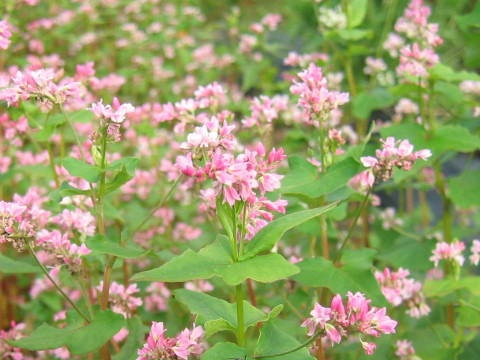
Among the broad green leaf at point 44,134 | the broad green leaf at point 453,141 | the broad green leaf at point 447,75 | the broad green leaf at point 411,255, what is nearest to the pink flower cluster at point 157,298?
the broad green leaf at point 44,134

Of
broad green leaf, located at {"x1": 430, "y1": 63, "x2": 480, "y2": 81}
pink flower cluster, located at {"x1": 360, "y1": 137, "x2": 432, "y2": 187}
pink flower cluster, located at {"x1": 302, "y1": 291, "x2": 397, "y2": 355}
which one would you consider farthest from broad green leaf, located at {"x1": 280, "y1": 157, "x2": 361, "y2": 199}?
broad green leaf, located at {"x1": 430, "y1": 63, "x2": 480, "y2": 81}

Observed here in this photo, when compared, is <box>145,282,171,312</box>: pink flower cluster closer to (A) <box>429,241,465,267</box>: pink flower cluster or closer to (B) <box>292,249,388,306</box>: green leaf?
(B) <box>292,249,388,306</box>: green leaf

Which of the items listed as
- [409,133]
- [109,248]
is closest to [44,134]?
[109,248]

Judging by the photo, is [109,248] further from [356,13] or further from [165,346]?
[356,13]

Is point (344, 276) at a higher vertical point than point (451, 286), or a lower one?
higher

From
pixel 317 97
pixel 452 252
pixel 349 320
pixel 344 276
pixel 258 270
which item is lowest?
pixel 452 252

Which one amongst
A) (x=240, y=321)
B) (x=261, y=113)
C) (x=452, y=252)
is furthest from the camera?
(x=261, y=113)

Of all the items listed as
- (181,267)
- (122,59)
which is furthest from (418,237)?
(122,59)
